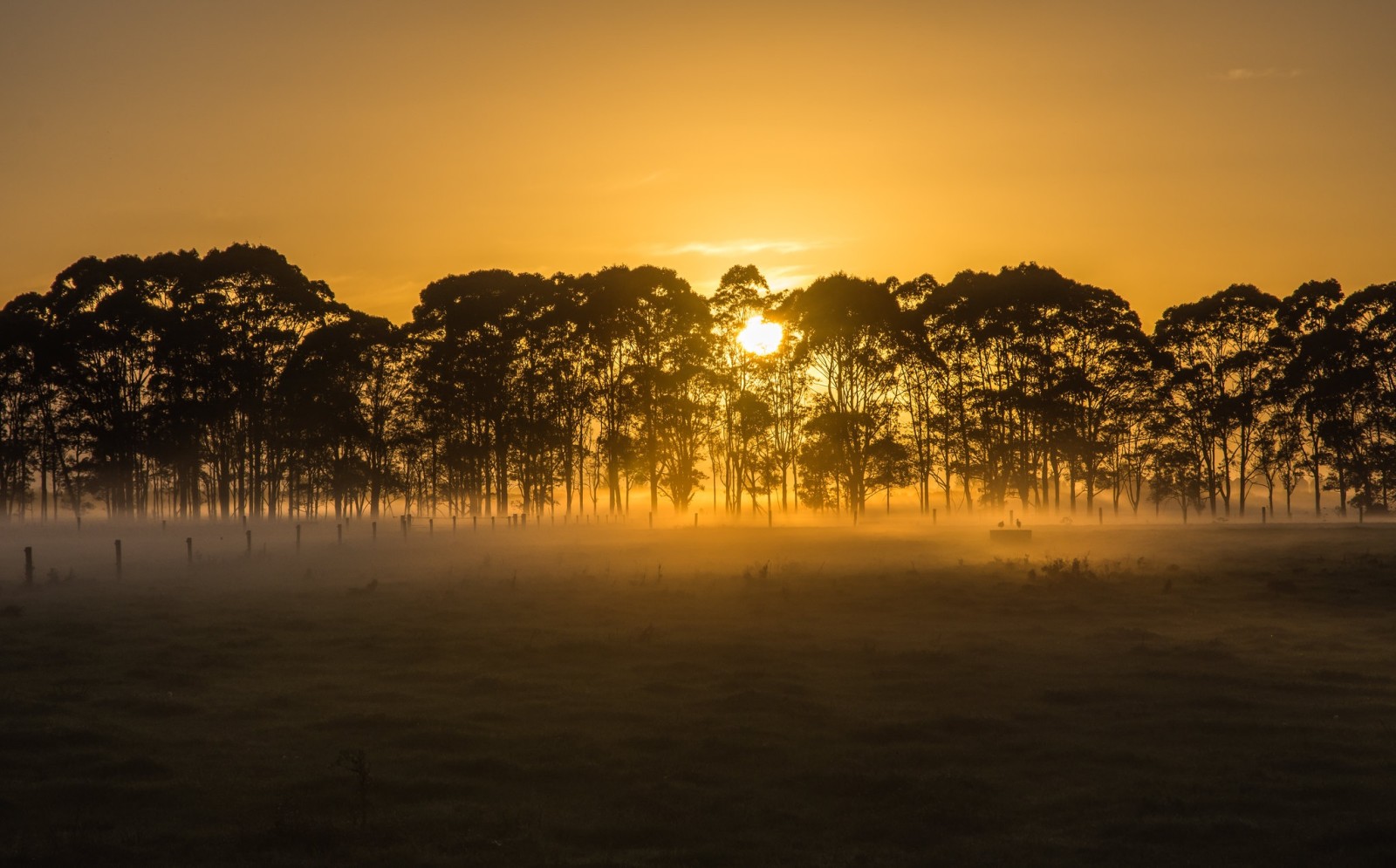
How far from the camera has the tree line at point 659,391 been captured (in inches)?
3083

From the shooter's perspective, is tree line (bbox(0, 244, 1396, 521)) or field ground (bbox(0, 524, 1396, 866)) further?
tree line (bbox(0, 244, 1396, 521))

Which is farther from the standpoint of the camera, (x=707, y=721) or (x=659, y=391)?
(x=659, y=391)

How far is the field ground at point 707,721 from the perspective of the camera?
46.9ft

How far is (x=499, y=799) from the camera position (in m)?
16.0

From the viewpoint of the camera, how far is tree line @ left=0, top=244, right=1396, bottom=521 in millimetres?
78312

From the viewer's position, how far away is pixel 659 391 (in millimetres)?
82500

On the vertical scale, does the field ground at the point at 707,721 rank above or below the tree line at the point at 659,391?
below

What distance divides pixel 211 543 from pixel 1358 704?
51.6 meters

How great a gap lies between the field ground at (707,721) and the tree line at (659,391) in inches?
1669

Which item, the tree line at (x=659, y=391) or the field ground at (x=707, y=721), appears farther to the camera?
the tree line at (x=659, y=391)

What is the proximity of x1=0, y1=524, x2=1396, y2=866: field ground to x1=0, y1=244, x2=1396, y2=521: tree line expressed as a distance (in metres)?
42.4

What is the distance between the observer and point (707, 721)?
20.0 m

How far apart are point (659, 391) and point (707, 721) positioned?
6309 cm

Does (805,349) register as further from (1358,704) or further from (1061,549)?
(1358,704)
